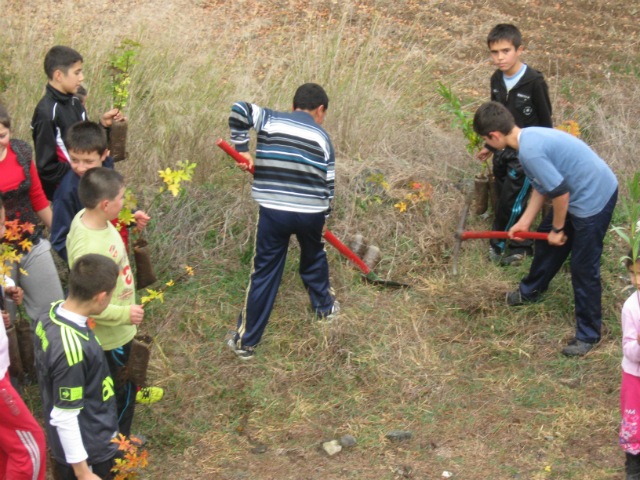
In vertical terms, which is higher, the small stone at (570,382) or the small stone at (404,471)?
the small stone at (570,382)

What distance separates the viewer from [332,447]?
3383 mm

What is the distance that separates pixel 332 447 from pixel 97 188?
188 centimetres

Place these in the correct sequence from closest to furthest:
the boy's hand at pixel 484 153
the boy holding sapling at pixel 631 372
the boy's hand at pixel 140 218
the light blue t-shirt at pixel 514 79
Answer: the boy holding sapling at pixel 631 372 → the boy's hand at pixel 140 218 → the light blue t-shirt at pixel 514 79 → the boy's hand at pixel 484 153

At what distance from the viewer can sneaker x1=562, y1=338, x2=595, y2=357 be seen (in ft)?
13.2

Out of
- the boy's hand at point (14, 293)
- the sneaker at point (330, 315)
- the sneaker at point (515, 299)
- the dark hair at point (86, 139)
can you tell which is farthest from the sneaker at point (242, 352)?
the sneaker at point (515, 299)

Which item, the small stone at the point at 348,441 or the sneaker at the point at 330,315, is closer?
the small stone at the point at 348,441

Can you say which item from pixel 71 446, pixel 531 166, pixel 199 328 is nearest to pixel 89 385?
pixel 71 446

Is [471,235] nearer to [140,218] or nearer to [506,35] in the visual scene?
[506,35]

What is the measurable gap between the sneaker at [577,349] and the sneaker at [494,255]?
1083mm

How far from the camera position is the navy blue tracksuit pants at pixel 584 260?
3.86 meters

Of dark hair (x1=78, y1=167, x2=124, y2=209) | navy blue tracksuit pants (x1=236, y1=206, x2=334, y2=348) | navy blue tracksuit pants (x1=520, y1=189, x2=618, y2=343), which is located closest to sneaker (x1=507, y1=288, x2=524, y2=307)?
navy blue tracksuit pants (x1=520, y1=189, x2=618, y2=343)

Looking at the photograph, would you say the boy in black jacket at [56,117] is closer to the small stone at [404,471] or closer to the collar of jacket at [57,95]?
the collar of jacket at [57,95]

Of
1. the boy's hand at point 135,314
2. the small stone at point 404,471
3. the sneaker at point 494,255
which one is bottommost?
the small stone at point 404,471

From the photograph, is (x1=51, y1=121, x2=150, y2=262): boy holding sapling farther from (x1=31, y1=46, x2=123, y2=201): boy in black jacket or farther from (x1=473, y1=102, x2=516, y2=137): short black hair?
(x1=473, y1=102, x2=516, y2=137): short black hair
